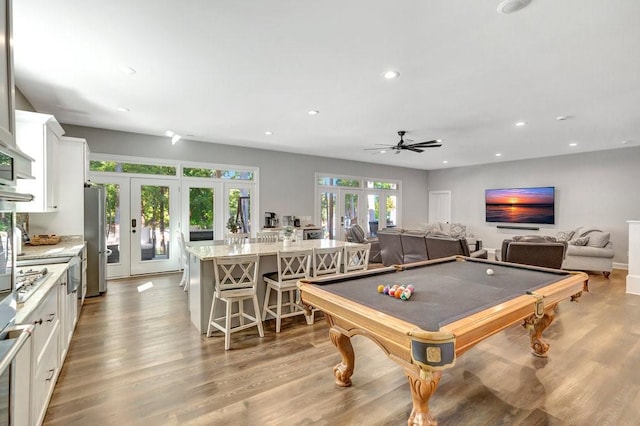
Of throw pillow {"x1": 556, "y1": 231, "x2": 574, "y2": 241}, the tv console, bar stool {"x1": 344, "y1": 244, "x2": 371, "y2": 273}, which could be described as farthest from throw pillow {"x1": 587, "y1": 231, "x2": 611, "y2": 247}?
bar stool {"x1": 344, "y1": 244, "x2": 371, "y2": 273}

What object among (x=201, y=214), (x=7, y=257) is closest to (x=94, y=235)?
(x=201, y=214)

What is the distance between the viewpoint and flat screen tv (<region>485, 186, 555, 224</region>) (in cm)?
840

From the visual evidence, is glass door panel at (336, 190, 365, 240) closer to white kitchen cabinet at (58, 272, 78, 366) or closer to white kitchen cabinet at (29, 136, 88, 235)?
white kitchen cabinet at (29, 136, 88, 235)

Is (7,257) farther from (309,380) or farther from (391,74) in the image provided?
(391,74)

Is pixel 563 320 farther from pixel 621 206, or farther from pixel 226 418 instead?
pixel 621 206

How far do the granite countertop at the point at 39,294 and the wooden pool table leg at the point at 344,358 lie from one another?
1.83 metres

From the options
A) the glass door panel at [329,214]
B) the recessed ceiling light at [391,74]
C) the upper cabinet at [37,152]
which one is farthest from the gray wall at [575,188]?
the upper cabinet at [37,152]

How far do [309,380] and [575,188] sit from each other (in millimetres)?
8784

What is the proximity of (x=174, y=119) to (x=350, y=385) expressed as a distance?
456cm

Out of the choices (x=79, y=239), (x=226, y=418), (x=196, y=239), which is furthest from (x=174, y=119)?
(x=226, y=418)

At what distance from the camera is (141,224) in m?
6.10

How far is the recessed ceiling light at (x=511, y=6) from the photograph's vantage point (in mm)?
2049

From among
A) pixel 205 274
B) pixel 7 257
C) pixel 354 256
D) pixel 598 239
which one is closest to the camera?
pixel 7 257

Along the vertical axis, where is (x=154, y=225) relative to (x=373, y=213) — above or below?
below
